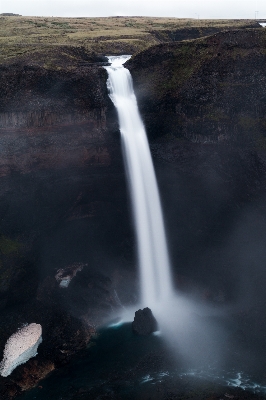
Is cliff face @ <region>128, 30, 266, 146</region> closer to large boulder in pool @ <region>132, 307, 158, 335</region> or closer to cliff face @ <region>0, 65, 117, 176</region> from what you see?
cliff face @ <region>0, 65, 117, 176</region>

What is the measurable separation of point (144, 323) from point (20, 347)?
27.1 ft

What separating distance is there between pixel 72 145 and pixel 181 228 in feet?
37.4

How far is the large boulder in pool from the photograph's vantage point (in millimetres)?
27234

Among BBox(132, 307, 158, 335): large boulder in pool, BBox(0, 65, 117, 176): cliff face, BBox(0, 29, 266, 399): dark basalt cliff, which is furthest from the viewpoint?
BBox(0, 29, 266, 399): dark basalt cliff

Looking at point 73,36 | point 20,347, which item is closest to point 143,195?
point 20,347

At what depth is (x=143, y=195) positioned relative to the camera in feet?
106

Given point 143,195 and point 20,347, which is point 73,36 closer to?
point 143,195

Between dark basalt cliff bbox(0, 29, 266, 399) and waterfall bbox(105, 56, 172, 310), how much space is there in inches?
31.3

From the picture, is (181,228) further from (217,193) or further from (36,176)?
(36,176)

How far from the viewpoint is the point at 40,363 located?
988 inches

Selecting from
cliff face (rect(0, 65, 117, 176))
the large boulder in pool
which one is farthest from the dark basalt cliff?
the large boulder in pool

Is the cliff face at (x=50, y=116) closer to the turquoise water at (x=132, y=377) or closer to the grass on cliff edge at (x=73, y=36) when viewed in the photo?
the grass on cliff edge at (x=73, y=36)

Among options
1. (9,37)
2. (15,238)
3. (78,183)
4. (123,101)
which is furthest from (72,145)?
(9,37)

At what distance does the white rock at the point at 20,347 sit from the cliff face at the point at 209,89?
17.1m
